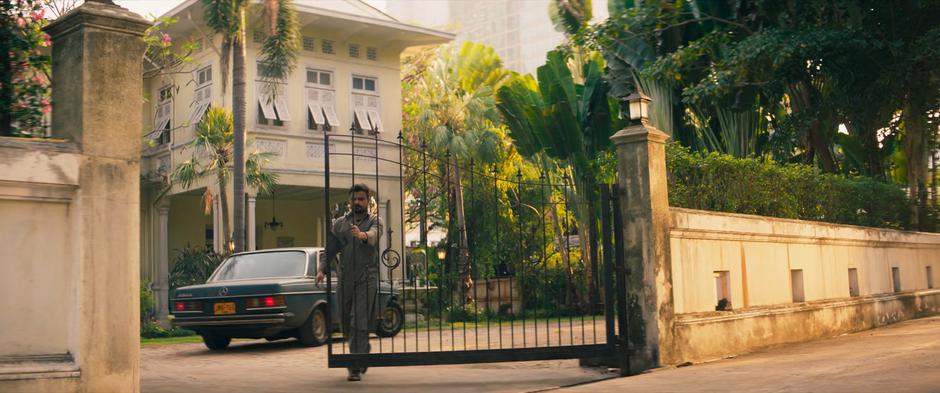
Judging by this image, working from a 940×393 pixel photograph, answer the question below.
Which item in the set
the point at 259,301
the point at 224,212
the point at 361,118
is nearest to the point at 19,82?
the point at 259,301

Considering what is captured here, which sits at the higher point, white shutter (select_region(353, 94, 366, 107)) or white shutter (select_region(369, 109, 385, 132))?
white shutter (select_region(353, 94, 366, 107))

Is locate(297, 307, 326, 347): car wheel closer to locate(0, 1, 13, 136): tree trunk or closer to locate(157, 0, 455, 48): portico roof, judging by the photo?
locate(0, 1, 13, 136): tree trunk

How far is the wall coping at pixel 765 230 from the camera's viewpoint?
33.6 ft

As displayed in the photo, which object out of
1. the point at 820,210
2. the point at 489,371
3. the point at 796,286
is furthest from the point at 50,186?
the point at 820,210

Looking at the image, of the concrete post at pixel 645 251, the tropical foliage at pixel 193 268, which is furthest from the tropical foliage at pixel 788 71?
the tropical foliage at pixel 193 268

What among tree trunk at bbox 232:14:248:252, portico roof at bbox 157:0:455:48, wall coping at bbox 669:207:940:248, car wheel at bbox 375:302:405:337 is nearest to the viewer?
wall coping at bbox 669:207:940:248

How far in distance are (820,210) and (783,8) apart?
5716mm

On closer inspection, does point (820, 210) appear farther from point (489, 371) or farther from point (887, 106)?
point (489, 371)

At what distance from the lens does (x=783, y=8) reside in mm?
18641

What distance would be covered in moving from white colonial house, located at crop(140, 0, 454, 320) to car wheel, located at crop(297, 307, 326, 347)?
11.3 metres

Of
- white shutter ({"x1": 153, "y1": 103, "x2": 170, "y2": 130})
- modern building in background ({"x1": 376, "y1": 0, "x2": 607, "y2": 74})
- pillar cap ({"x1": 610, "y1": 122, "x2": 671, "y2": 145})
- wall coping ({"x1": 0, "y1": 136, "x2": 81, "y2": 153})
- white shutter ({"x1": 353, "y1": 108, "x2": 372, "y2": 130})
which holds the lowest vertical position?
wall coping ({"x1": 0, "y1": 136, "x2": 81, "y2": 153})

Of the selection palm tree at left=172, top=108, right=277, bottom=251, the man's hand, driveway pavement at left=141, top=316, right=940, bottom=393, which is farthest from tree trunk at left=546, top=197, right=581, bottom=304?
palm tree at left=172, top=108, right=277, bottom=251

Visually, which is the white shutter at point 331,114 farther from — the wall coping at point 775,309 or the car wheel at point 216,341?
the wall coping at point 775,309

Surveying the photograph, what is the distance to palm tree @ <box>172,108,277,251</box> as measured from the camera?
2434 cm
